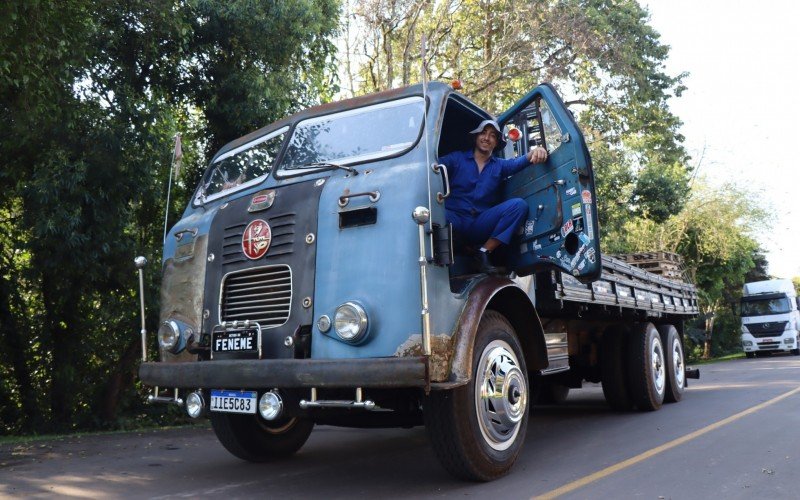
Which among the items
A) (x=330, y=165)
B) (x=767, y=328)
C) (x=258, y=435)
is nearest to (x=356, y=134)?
(x=330, y=165)

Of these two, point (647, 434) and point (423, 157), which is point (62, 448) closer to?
point (423, 157)

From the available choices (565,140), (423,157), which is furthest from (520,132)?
(423,157)

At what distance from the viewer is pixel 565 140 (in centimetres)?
556

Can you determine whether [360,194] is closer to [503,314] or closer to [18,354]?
[503,314]

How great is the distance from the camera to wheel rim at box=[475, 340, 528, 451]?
4859 millimetres

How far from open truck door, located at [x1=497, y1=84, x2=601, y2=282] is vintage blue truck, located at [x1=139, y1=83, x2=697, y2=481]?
0.01 meters

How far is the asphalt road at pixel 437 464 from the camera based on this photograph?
4824 mm

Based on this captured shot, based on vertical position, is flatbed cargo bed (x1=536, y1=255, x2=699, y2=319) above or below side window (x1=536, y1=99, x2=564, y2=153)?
below

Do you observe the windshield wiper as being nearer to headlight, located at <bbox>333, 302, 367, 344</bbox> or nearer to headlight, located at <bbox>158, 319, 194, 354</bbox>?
headlight, located at <bbox>333, 302, 367, 344</bbox>

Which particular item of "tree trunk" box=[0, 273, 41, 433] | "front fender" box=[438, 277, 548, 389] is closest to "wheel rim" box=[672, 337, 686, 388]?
"front fender" box=[438, 277, 548, 389]

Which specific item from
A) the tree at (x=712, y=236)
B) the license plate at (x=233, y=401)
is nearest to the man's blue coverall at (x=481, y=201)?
the license plate at (x=233, y=401)

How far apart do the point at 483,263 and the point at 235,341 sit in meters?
1.87

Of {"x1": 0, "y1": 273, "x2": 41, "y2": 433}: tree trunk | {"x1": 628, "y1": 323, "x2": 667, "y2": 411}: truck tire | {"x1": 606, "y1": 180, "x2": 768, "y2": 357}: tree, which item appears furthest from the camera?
{"x1": 606, "y1": 180, "x2": 768, "y2": 357}: tree

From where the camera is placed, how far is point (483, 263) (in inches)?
214
